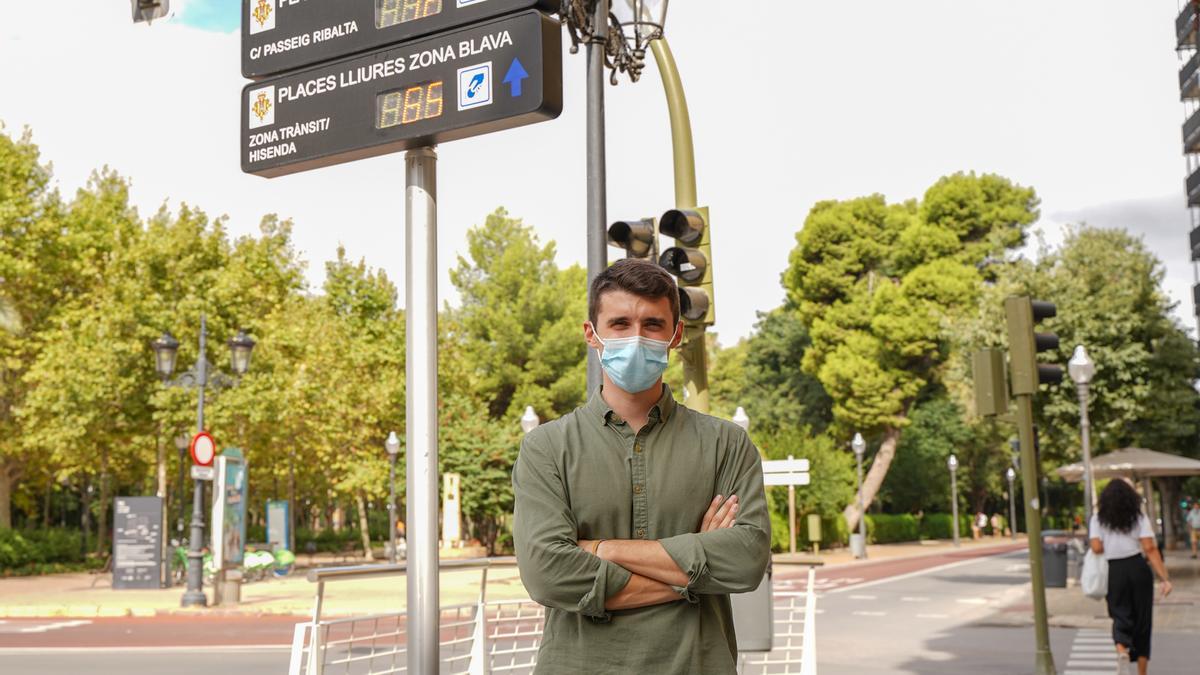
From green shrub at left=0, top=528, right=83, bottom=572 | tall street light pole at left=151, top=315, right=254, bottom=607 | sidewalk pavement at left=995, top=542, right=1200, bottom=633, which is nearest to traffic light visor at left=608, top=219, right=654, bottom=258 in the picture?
sidewalk pavement at left=995, top=542, right=1200, bottom=633

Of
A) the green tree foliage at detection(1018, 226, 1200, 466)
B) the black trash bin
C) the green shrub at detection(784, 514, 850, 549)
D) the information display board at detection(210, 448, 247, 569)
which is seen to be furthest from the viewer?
the green shrub at detection(784, 514, 850, 549)

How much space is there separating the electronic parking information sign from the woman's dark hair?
755 cm

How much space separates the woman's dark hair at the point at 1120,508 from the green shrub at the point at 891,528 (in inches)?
1785

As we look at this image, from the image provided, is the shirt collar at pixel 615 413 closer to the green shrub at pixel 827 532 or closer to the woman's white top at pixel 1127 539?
the woman's white top at pixel 1127 539

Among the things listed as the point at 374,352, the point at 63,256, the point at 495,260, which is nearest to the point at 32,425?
the point at 63,256

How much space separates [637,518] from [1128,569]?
8.89 meters

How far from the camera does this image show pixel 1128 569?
411 inches

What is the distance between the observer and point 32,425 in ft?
110

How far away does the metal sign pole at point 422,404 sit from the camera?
5.12 m

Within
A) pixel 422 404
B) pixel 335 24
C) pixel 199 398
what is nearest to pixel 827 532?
pixel 199 398

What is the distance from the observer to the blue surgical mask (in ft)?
9.71

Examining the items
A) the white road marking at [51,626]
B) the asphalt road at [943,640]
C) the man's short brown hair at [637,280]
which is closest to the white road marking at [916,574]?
the asphalt road at [943,640]

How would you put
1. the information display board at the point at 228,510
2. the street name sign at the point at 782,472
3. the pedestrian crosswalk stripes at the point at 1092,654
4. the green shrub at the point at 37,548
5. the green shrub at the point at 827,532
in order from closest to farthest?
the pedestrian crosswalk stripes at the point at 1092,654 < the street name sign at the point at 782,472 < the information display board at the point at 228,510 < the green shrub at the point at 37,548 < the green shrub at the point at 827,532

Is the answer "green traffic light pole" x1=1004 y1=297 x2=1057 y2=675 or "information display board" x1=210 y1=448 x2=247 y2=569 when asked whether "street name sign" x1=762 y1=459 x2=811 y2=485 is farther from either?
"information display board" x1=210 y1=448 x2=247 y2=569
